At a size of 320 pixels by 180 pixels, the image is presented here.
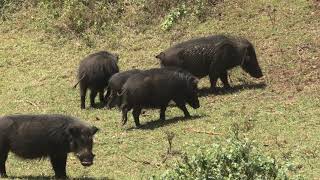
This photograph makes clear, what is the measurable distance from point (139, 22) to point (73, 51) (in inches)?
76.0

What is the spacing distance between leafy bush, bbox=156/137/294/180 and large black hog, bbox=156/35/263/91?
8670 mm

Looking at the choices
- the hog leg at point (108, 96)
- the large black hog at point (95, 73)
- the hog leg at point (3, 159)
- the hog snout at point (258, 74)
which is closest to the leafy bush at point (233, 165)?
the hog leg at point (3, 159)

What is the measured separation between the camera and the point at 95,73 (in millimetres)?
14930

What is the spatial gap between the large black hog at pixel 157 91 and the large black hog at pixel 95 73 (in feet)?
5.18

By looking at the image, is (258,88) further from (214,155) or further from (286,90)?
→ (214,155)

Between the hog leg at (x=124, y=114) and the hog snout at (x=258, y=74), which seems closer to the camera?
the hog leg at (x=124, y=114)

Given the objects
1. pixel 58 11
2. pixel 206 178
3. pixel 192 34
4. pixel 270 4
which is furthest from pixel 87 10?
pixel 206 178

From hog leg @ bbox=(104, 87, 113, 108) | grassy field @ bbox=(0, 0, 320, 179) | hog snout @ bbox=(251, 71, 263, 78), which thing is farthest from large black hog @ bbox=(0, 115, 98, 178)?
hog snout @ bbox=(251, 71, 263, 78)

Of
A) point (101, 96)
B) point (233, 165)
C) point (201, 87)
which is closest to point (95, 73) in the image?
point (101, 96)

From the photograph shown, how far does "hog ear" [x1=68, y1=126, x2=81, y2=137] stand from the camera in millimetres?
10137

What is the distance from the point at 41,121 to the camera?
10.3m

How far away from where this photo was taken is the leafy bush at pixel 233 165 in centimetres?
684

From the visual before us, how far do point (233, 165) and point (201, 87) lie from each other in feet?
30.5

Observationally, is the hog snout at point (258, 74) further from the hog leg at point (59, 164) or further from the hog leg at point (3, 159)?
the hog leg at point (3, 159)
